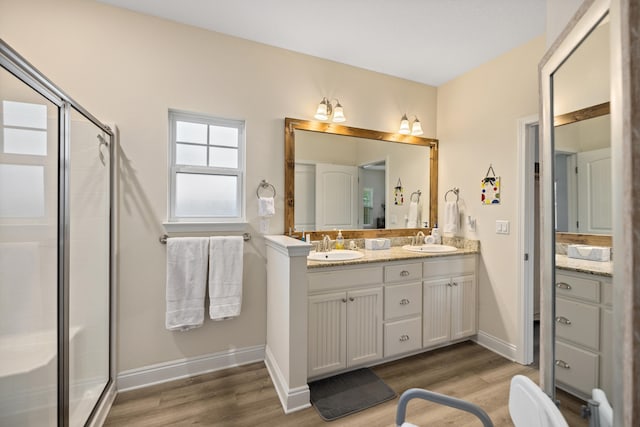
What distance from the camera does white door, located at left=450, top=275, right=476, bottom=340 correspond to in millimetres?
2542

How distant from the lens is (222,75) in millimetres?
2230

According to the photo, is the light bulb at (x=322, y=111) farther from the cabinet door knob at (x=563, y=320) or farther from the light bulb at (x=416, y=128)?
the cabinet door knob at (x=563, y=320)

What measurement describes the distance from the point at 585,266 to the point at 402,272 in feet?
4.73

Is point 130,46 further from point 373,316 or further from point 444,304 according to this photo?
point 444,304

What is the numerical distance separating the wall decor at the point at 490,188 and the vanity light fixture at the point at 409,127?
2.63 ft

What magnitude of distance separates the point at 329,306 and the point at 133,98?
2.03m

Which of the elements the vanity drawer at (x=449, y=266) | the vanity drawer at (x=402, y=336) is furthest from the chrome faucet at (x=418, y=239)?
the vanity drawer at (x=402, y=336)

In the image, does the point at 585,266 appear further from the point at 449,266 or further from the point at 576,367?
the point at 449,266

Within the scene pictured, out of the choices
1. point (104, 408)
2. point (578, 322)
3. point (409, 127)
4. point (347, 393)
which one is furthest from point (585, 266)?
point (104, 408)

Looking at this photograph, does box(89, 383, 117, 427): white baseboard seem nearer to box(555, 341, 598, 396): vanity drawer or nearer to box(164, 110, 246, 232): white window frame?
box(164, 110, 246, 232): white window frame

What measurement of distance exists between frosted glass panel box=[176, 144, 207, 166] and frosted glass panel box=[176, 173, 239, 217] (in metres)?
0.10

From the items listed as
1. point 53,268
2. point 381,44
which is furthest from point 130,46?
point 381,44

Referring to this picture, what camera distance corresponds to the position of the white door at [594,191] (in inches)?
28.5

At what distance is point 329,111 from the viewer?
2.57m
